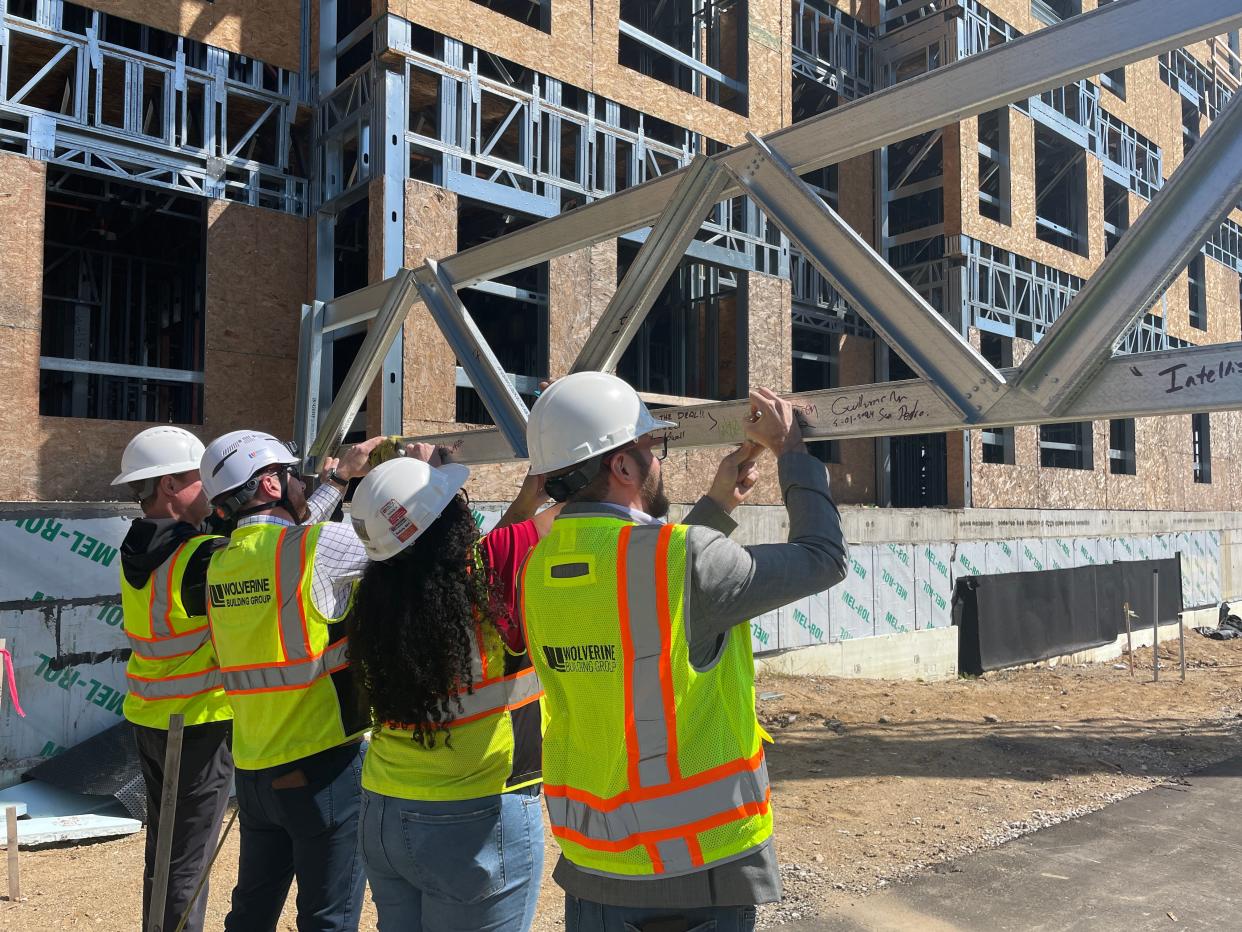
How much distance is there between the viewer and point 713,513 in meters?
2.38

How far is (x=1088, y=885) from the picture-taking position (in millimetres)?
5629

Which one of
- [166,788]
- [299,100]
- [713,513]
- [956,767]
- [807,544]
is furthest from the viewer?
[299,100]

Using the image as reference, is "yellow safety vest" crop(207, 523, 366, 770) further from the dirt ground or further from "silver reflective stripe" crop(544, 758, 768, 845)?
the dirt ground

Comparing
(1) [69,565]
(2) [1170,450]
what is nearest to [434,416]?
(1) [69,565]

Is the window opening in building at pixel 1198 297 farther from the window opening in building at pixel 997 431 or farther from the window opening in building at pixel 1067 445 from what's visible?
the window opening in building at pixel 997 431

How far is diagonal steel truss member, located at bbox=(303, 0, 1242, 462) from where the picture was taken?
2328mm

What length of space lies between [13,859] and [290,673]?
332cm

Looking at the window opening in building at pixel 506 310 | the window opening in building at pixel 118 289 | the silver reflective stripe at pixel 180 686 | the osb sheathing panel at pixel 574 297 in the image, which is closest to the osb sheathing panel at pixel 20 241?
the window opening in building at pixel 118 289

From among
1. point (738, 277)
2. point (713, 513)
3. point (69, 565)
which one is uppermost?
point (738, 277)

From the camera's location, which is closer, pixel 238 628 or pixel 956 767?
pixel 238 628

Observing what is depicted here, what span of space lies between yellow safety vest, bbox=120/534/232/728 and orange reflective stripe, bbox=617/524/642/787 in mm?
2289

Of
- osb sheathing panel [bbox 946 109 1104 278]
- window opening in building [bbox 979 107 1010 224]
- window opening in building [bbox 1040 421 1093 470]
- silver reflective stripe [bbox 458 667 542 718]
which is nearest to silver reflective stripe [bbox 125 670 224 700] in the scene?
silver reflective stripe [bbox 458 667 542 718]

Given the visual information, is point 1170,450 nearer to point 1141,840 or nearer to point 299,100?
point 1141,840

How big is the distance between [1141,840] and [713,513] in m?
6.08
